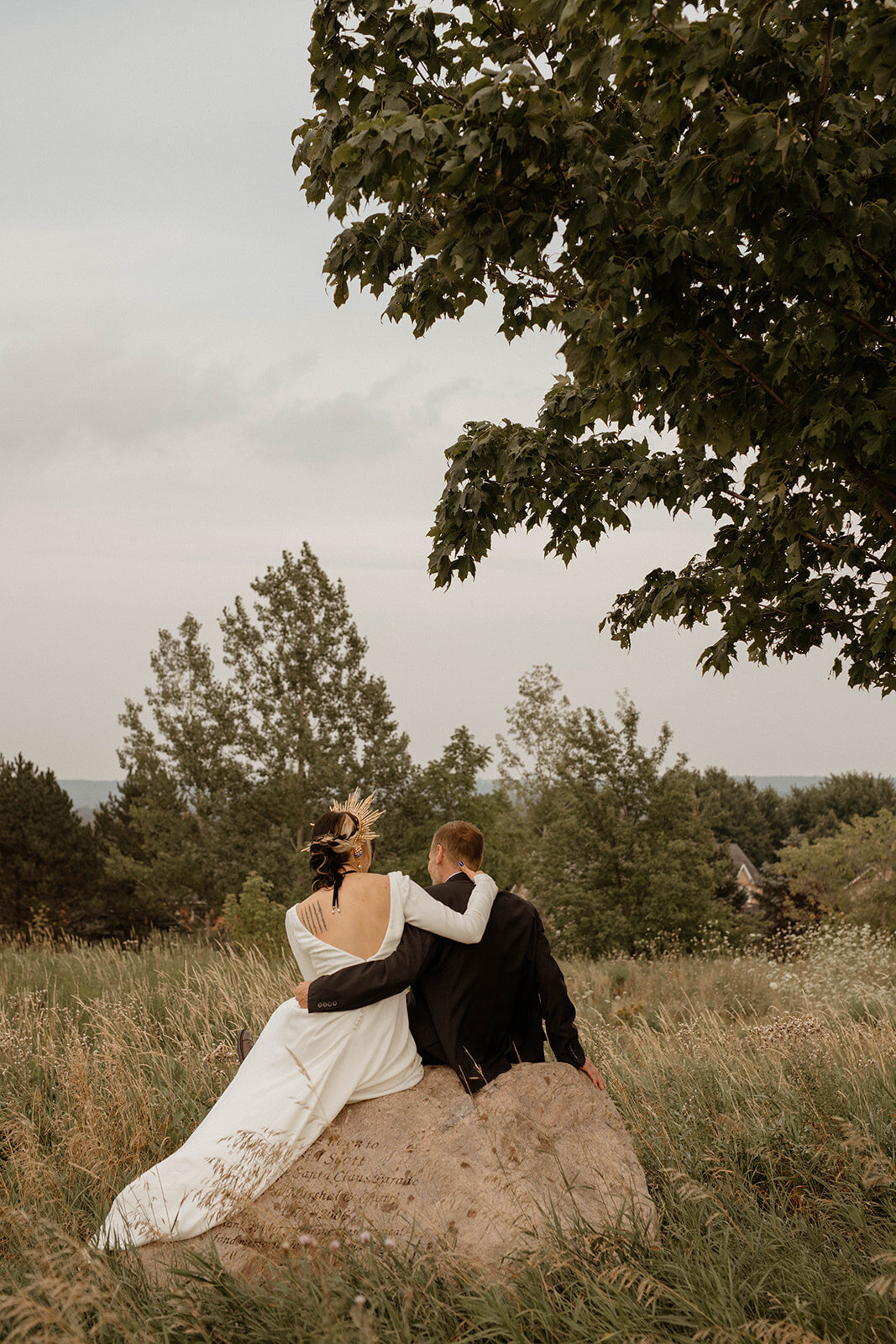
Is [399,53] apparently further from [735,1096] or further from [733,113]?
[735,1096]

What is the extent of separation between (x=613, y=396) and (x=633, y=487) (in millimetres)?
895

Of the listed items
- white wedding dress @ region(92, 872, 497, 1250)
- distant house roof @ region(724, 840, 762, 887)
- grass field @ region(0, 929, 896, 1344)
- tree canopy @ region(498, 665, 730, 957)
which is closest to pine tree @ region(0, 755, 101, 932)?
tree canopy @ region(498, 665, 730, 957)

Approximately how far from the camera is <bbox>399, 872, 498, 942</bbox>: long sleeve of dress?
3812 millimetres

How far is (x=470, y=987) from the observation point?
3.97 m

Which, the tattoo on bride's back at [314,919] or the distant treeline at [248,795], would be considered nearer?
the tattoo on bride's back at [314,919]

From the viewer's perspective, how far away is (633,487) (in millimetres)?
5266

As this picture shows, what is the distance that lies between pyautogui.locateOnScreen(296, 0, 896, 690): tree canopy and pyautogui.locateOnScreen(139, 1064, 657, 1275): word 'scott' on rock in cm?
284

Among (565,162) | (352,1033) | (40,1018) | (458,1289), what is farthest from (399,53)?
(40,1018)

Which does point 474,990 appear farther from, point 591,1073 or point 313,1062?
point 313,1062

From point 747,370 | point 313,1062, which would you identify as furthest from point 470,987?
point 747,370

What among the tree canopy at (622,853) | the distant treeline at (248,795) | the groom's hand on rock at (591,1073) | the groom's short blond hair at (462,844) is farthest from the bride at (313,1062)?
the distant treeline at (248,795)

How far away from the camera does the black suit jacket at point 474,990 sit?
377 cm

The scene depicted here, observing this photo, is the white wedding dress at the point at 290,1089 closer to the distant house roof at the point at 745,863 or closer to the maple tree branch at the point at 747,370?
the maple tree branch at the point at 747,370

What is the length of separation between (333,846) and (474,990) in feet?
2.92
